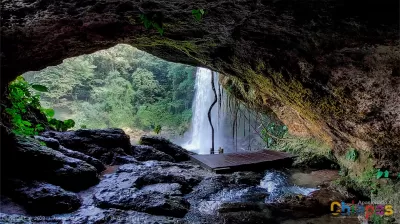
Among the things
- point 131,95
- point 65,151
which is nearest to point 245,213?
point 65,151

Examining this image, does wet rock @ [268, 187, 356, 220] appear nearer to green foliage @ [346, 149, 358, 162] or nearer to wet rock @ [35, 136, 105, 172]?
green foliage @ [346, 149, 358, 162]

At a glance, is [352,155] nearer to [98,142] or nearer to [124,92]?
[98,142]

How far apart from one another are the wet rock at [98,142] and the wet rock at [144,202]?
8.71ft

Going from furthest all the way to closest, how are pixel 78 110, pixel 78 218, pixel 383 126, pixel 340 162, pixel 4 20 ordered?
1. pixel 78 110
2. pixel 340 162
3. pixel 383 126
4. pixel 78 218
5. pixel 4 20

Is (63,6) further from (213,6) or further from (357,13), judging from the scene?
(357,13)

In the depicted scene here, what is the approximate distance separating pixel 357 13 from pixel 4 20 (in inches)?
155

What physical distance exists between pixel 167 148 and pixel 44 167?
13.9 feet

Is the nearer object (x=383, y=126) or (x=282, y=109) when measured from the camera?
(x=383, y=126)

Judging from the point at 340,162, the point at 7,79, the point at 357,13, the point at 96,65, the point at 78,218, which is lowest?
the point at 78,218

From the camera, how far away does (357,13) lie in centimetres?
264

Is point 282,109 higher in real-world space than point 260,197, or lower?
higher

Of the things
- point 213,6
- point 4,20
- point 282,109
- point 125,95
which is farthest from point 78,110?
point 213,6

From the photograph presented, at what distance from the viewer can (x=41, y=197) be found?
12.4ft

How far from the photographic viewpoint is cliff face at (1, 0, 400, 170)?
2961 mm
